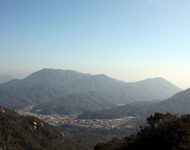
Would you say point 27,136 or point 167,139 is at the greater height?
point 167,139

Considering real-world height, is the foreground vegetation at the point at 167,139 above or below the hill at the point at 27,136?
above

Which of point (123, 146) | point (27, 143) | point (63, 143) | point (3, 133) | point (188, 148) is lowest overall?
point (63, 143)

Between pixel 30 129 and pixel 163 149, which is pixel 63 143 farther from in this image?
pixel 163 149

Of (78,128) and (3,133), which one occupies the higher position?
(3,133)

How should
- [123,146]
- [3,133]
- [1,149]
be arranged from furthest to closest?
[3,133] < [1,149] < [123,146]

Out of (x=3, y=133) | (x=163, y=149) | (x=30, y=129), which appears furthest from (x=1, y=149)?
(x=163, y=149)

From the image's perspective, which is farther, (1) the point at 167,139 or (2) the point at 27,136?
(2) the point at 27,136

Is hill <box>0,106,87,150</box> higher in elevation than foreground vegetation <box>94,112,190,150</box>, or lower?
lower

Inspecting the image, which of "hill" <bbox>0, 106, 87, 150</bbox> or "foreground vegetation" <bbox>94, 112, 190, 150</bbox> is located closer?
"foreground vegetation" <bbox>94, 112, 190, 150</bbox>
